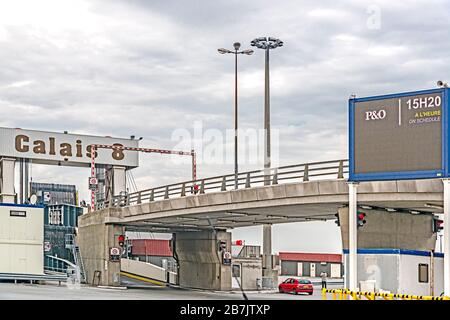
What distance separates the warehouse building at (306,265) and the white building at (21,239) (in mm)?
54832

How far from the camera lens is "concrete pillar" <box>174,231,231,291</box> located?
2250 inches

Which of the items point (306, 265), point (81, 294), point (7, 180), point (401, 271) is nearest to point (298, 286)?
point (81, 294)

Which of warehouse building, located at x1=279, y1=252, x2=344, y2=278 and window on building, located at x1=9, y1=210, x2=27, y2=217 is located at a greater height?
window on building, located at x1=9, y1=210, x2=27, y2=217

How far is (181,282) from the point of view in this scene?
6262 centimetres

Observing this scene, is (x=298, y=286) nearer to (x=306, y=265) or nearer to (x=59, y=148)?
(x=59, y=148)

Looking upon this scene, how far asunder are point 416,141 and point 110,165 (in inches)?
1618

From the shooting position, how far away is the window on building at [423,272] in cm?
3183

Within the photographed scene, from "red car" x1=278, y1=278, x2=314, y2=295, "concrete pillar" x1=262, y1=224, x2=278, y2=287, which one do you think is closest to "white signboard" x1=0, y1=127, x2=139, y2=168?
→ "concrete pillar" x1=262, y1=224, x2=278, y2=287

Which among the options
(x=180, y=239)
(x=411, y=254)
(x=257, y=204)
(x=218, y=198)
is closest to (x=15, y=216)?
(x=180, y=239)

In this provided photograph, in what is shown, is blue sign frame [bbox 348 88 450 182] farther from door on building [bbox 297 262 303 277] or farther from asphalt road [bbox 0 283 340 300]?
door on building [bbox 297 262 303 277]

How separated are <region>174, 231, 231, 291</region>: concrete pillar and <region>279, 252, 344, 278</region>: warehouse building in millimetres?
45680

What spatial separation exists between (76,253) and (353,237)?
104 ft
